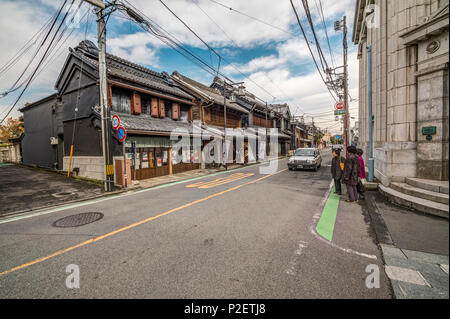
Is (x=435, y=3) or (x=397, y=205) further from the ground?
(x=435, y=3)

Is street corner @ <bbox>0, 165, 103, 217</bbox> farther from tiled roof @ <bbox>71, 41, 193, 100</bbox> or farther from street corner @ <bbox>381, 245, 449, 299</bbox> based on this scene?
street corner @ <bbox>381, 245, 449, 299</bbox>

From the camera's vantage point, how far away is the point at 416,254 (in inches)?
116

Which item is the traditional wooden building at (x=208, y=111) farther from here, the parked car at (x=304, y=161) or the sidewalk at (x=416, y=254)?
the sidewalk at (x=416, y=254)

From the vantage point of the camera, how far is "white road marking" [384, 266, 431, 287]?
268 cm

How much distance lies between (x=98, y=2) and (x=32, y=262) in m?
10.8

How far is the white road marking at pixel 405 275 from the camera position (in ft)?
8.80

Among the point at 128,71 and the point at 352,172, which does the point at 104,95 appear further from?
the point at 352,172

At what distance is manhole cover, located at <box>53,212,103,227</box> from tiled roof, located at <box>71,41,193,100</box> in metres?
9.87

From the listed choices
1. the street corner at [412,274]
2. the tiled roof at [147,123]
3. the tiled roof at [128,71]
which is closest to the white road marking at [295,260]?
the street corner at [412,274]

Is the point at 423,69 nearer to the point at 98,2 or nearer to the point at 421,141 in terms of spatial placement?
the point at 421,141

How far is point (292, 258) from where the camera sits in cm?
347

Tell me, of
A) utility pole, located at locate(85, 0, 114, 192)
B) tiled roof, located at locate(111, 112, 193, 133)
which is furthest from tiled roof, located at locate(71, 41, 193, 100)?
utility pole, located at locate(85, 0, 114, 192)

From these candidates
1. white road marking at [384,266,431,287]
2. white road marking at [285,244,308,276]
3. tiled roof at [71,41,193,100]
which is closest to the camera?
white road marking at [384,266,431,287]
